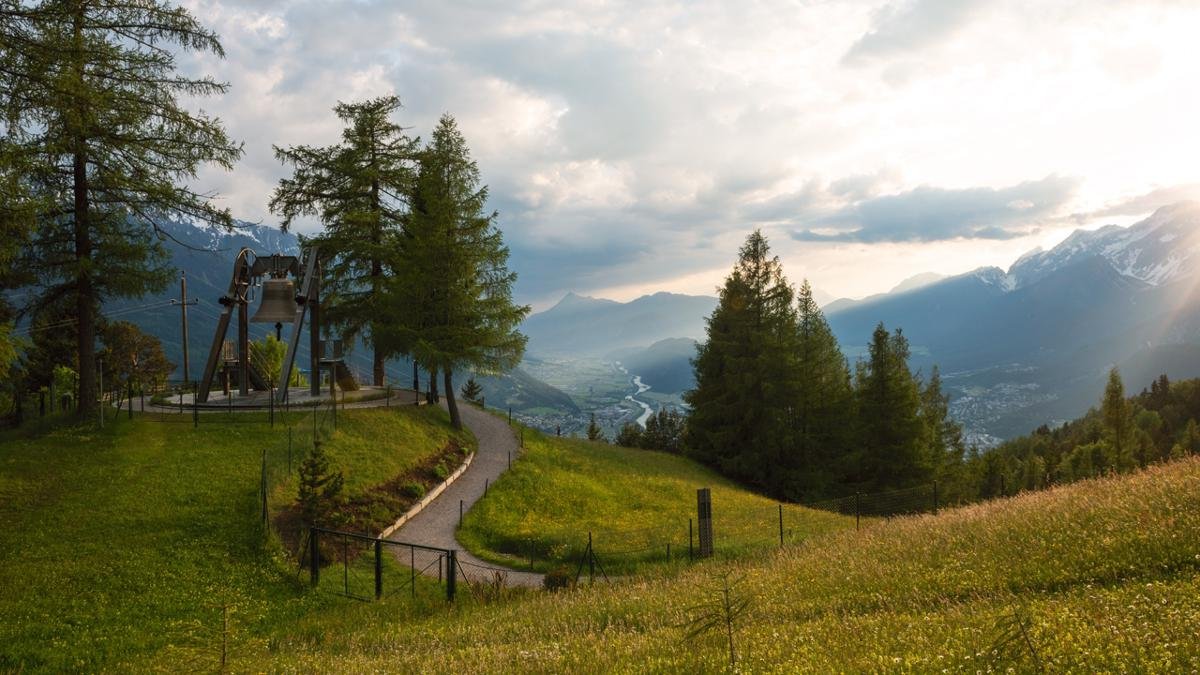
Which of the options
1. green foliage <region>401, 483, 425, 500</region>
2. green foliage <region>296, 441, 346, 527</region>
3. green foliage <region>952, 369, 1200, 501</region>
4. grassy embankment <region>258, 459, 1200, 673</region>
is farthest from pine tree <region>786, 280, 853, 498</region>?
green foliage <region>296, 441, 346, 527</region>

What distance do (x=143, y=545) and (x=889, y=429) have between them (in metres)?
39.2

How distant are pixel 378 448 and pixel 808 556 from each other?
19548mm

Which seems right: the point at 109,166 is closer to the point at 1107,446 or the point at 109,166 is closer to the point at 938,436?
the point at 938,436

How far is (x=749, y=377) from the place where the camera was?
40.0m

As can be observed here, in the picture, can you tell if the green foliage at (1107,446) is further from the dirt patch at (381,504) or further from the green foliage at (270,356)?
the green foliage at (270,356)

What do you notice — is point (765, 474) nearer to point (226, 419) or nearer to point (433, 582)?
point (433, 582)

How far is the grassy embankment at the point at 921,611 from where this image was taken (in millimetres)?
6117

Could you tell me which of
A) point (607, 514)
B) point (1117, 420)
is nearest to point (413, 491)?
point (607, 514)

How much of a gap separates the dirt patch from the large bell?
10147mm

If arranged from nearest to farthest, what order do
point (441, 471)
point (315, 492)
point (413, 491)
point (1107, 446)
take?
1. point (315, 492)
2. point (413, 491)
3. point (441, 471)
4. point (1107, 446)

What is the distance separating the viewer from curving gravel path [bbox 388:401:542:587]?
19125 millimetres

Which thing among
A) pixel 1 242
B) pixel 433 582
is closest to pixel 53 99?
pixel 1 242

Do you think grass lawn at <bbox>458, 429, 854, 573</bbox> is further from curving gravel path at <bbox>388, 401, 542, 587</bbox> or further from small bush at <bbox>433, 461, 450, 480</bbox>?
small bush at <bbox>433, 461, 450, 480</bbox>

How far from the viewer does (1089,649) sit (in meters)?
5.82
